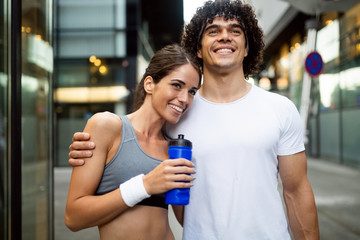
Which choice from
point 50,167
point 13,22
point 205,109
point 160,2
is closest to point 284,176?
point 205,109

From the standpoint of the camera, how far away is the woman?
5.52 ft

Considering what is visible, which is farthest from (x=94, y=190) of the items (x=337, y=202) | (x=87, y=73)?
(x=87, y=73)

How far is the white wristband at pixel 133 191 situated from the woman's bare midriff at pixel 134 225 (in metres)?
0.26

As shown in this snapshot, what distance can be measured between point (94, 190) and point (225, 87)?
0.96 m

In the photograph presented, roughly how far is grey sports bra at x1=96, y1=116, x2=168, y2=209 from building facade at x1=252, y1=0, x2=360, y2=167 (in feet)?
27.1

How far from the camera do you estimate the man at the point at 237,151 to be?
2.02 m

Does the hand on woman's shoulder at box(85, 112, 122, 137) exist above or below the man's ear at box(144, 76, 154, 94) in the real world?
below

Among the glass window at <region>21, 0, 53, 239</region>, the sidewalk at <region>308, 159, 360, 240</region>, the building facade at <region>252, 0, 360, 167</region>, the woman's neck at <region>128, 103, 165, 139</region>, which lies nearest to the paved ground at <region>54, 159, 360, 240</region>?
the sidewalk at <region>308, 159, 360, 240</region>

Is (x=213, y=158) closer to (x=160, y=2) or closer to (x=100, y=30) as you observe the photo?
(x=100, y=30)

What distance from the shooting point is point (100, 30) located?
12727 millimetres

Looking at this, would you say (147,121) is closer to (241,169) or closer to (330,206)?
(241,169)

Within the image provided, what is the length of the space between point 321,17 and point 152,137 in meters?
15.7

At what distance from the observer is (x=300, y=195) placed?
217 centimetres

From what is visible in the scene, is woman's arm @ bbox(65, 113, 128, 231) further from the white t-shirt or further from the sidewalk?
the sidewalk
